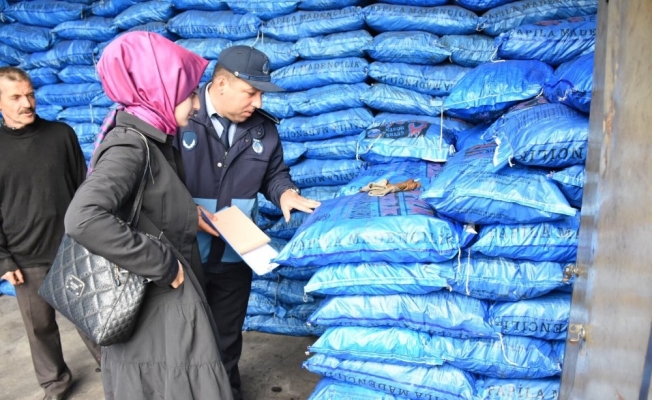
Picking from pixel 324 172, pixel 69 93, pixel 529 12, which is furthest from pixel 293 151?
pixel 69 93

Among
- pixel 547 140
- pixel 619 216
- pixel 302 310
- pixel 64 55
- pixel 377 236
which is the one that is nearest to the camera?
pixel 619 216

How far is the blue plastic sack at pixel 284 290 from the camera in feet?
10.6

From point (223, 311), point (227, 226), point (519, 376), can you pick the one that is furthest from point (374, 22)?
point (519, 376)

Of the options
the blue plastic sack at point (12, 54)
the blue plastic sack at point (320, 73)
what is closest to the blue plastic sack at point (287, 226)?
the blue plastic sack at point (320, 73)

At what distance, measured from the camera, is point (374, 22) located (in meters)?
2.99

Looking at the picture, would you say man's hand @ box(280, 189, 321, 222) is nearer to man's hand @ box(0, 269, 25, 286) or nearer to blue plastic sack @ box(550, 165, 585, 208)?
blue plastic sack @ box(550, 165, 585, 208)

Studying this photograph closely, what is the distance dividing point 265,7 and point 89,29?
135cm

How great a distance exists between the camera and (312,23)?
10.2ft

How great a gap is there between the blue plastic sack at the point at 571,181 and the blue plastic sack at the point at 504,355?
1.82 ft

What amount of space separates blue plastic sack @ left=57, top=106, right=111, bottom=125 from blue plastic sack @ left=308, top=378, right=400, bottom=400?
2.57 meters

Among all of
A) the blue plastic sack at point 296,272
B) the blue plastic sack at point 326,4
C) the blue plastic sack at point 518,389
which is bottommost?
the blue plastic sack at point 518,389

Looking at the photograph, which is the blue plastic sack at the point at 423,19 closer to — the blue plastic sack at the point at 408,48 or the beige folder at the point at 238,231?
the blue plastic sack at the point at 408,48

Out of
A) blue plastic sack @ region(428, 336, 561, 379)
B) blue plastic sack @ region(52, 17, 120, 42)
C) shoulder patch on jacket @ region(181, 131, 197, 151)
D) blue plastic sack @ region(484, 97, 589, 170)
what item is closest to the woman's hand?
shoulder patch on jacket @ region(181, 131, 197, 151)

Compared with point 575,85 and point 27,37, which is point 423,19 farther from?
point 27,37
